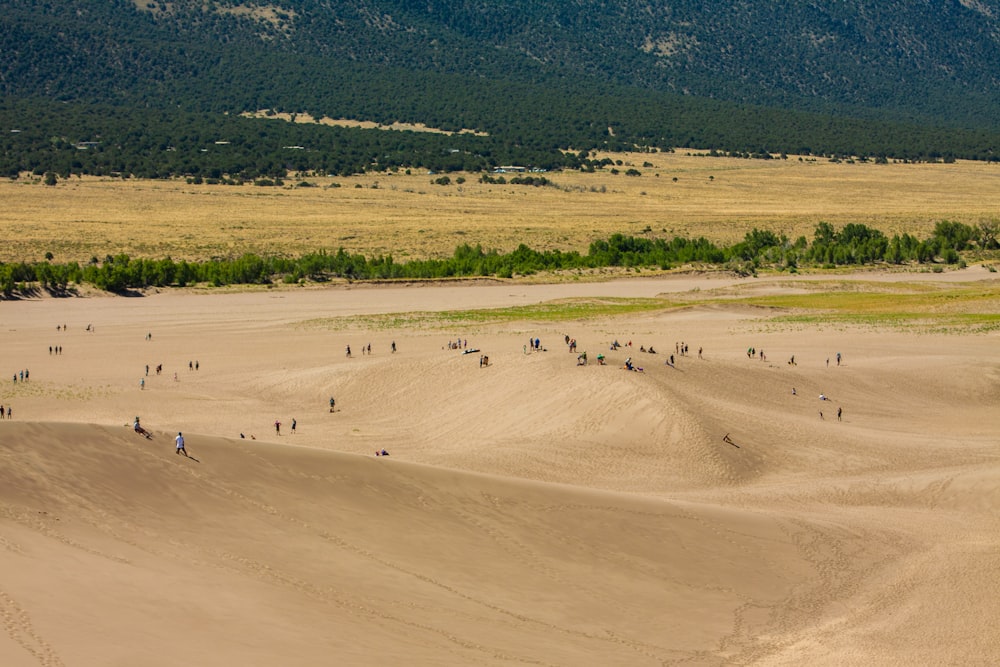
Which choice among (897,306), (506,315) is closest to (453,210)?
(506,315)

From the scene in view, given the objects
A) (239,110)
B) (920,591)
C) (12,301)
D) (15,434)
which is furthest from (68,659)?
(239,110)

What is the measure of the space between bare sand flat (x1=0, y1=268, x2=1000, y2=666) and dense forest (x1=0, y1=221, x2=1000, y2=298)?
17.8 metres

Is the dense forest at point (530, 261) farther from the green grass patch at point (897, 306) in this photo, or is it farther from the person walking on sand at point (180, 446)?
the person walking on sand at point (180, 446)

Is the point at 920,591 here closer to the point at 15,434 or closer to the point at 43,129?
the point at 15,434

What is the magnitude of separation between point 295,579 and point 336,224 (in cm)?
7793

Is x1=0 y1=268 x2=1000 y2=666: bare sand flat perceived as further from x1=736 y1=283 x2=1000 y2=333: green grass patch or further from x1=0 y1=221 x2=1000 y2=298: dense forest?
x1=0 y1=221 x2=1000 y2=298: dense forest

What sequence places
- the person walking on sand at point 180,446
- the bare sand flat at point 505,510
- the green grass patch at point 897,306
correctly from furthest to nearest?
the green grass patch at point 897,306, the person walking on sand at point 180,446, the bare sand flat at point 505,510

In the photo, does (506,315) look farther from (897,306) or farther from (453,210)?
(453,210)

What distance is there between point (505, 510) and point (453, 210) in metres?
85.3

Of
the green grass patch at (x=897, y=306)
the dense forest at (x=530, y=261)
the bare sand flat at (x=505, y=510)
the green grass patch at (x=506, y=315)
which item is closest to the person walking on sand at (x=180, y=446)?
the bare sand flat at (x=505, y=510)

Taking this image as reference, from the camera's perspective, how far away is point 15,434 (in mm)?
21250

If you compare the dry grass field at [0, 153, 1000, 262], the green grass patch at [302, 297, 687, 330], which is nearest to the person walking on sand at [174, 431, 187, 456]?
the green grass patch at [302, 297, 687, 330]

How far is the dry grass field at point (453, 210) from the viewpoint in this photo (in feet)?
280

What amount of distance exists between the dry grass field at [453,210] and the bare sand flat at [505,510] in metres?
40.2
